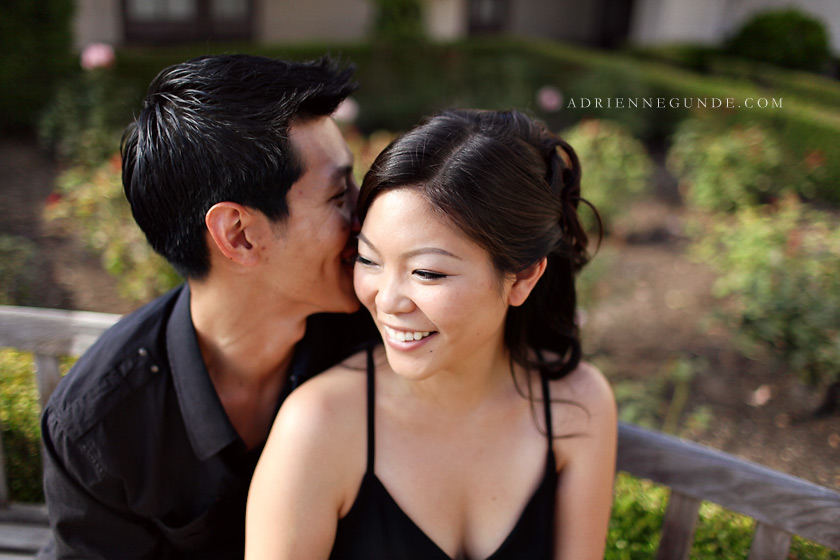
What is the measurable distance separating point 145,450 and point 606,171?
5.11 meters

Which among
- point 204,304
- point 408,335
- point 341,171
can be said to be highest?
point 341,171

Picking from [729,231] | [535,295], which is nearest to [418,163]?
[535,295]

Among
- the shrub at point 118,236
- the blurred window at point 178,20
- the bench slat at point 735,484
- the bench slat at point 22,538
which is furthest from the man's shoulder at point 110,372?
the blurred window at point 178,20

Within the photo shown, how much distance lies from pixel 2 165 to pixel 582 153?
531 centimetres

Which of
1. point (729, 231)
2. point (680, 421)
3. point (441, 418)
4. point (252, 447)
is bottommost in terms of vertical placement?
point (680, 421)

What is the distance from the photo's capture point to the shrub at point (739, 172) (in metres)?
6.54

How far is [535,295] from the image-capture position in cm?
185

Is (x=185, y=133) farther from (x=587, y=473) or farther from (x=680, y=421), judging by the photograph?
(x=680, y=421)

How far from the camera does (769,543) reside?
74.7 inches

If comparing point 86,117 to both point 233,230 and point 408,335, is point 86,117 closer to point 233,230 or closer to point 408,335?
point 233,230

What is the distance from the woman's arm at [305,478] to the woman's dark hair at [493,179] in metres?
0.47

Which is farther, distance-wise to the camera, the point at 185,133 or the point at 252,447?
the point at 252,447

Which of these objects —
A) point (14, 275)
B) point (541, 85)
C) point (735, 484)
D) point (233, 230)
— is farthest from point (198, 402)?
point (541, 85)

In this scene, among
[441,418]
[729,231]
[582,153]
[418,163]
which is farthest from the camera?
[582,153]
